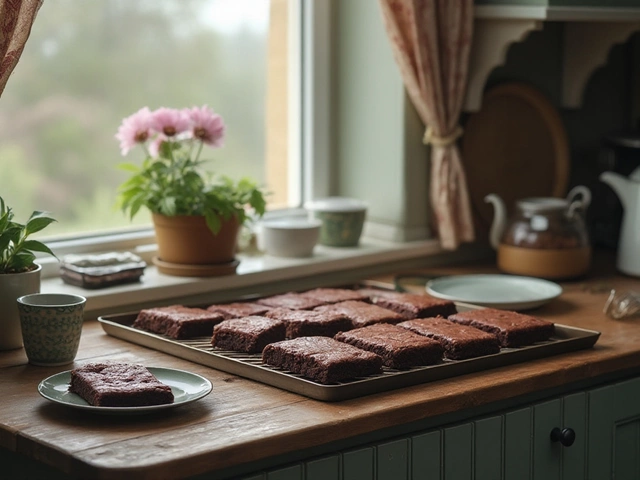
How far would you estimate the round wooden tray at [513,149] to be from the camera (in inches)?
109

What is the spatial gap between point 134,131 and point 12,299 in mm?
519

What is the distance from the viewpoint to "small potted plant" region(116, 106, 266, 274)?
2.22 meters

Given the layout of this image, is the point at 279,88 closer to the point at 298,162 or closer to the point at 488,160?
the point at 298,162

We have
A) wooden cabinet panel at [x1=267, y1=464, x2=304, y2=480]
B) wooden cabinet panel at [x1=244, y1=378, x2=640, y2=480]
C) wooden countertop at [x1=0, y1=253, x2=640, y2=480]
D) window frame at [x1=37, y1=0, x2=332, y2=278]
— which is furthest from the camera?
window frame at [x1=37, y1=0, x2=332, y2=278]

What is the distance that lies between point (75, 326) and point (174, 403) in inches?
13.4

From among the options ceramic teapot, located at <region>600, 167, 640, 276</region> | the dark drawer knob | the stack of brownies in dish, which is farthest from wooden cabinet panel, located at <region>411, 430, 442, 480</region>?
ceramic teapot, located at <region>600, 167, 640, 276</region>

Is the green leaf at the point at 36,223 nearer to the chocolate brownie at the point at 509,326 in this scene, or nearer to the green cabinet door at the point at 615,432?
the chocolate brownie at the point at 509,326

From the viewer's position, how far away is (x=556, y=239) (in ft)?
8.23

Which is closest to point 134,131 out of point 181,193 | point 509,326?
point 181,193

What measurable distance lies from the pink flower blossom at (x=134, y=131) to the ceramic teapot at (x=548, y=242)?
3.04 ft

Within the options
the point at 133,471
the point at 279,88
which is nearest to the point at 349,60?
the point at 279,88

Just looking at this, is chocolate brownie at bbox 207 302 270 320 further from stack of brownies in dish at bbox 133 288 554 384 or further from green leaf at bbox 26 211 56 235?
green leaf at bbox 26 211 56 235

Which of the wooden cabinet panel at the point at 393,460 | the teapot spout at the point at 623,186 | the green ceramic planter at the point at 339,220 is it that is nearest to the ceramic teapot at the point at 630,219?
the teapot spout at the point at 623,186

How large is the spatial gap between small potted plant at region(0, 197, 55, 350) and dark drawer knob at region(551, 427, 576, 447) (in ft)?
3.09
